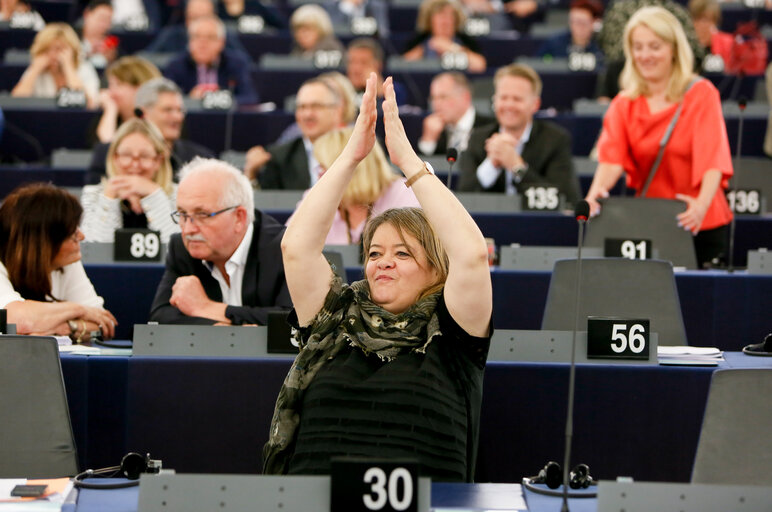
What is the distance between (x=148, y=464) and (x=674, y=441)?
1.34 m

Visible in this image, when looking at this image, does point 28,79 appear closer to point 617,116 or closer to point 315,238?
point 617,116

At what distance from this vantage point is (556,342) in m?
3.27

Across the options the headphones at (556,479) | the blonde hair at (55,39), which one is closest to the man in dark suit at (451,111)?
the blonde hair at (55,39)

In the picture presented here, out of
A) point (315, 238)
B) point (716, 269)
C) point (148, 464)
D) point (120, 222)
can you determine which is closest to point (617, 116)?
point (716, 269)

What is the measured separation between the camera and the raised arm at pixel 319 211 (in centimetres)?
283

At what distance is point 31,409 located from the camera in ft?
9.51

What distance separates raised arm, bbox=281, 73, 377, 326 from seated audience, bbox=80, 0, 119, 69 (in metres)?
6.73

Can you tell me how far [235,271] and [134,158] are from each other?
151cm

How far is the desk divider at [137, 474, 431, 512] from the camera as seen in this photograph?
210 cm

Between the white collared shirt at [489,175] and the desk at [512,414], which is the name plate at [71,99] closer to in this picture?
the white collared shirt at [489,175]

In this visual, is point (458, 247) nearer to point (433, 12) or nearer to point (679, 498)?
point (679, 498)

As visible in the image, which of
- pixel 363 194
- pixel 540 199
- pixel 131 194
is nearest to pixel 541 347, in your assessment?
pixel 363 194

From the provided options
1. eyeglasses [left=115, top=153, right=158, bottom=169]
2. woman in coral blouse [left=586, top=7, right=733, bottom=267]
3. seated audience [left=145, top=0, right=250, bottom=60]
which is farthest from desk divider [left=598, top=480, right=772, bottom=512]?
seated audience [left=145, top=0, right=250, bottom=60]

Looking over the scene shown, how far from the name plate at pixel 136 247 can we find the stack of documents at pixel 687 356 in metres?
1.87
